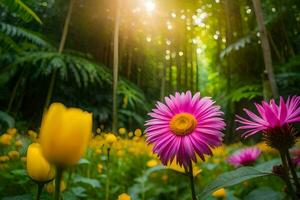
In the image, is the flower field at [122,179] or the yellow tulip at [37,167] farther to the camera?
the flower field at [122,179]

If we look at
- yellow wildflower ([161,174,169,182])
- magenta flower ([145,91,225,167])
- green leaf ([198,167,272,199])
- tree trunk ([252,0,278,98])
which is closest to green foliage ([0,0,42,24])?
yellow wildflower ([161,174,169,182])

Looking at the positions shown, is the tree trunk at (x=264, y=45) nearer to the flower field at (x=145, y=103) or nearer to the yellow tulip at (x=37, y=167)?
the flower field at (x=145, y=103)

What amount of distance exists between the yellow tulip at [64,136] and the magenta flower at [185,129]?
260 millimetres

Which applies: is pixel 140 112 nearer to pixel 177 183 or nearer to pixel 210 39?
pixel 210 39

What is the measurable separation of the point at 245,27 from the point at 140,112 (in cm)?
220

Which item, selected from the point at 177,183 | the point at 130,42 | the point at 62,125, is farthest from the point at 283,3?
the point at 62,125

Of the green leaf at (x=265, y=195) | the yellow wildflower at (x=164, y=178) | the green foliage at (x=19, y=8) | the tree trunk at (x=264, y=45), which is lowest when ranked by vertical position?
the green leaf at (x=265, y=195)

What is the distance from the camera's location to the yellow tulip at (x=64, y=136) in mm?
293

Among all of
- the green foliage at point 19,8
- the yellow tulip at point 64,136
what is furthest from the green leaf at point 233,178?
the green foliage at point 19,8

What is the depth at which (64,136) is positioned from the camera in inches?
11.6

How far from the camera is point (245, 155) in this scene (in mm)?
984

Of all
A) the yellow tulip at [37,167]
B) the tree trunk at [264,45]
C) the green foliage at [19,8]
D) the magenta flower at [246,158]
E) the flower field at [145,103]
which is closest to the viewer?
the yellow tulip at [37,167]

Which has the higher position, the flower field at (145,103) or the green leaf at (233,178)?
the flower field at (145,103)

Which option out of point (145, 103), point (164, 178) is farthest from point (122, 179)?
point (145, 103)
